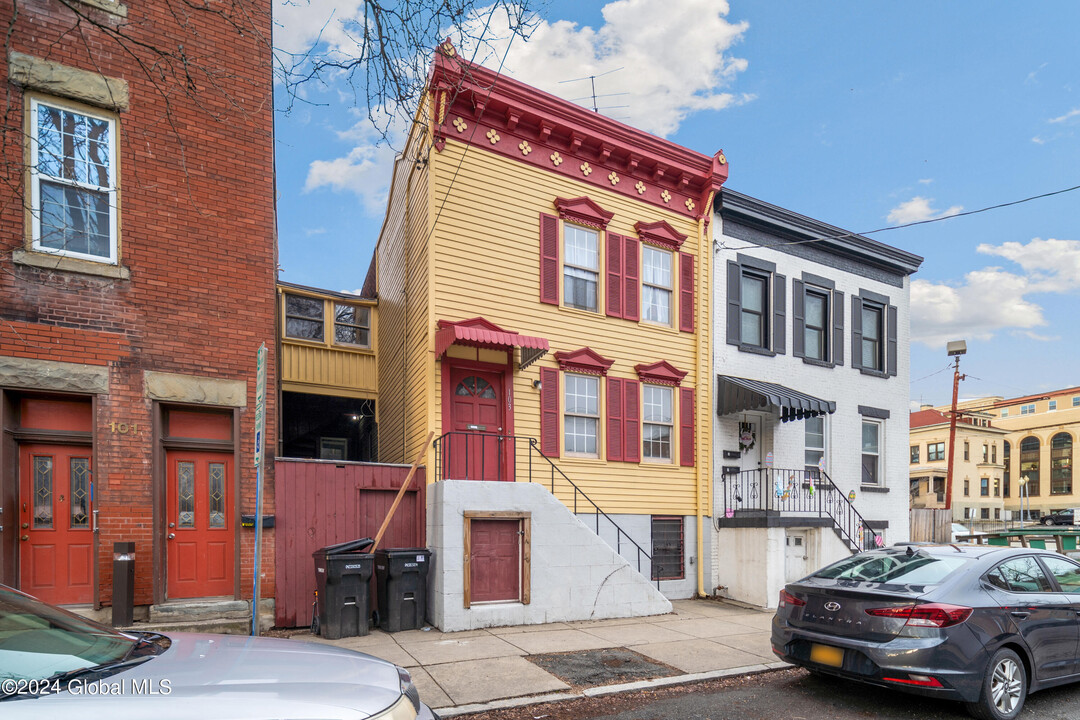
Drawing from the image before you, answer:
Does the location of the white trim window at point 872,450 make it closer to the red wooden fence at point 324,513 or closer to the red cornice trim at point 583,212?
the red cornice trim at point 583,212

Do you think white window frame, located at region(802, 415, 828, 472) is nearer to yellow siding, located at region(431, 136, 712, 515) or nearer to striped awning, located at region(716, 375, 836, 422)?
striped awning, located at region(716, 375, 836, 422)

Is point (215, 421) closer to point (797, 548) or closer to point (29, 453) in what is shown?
point (29, 453)

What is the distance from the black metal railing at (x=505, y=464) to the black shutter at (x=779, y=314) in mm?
5673

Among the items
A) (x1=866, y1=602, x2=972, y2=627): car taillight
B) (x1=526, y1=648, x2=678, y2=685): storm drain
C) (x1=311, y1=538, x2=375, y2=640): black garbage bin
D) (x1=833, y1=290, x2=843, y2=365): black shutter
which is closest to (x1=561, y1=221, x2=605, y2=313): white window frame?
(x1=311, y1=538, x2=375, y2=640): black garbage bin

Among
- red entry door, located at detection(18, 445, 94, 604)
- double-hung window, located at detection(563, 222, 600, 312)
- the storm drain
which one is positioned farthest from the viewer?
double-hung window, located at detection(563, 222, 600, 312)

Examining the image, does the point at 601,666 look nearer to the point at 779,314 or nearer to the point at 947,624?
the point at 947,624

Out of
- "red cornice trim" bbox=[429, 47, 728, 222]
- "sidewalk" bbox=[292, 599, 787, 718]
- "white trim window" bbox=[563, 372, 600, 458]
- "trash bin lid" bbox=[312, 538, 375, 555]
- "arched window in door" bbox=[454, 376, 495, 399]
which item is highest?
"red cornice trim" bbox=[429, 47, 728, 222]

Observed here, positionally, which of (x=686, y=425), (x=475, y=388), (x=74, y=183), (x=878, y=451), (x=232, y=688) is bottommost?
(x=878, y=451)

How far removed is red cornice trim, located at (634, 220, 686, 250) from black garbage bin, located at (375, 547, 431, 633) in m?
7.47

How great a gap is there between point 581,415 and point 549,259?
287cm

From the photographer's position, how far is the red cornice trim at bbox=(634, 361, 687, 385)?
13172 mm

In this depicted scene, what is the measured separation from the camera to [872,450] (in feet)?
55.4

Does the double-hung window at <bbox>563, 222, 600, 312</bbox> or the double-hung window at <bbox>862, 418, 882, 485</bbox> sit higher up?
the double-hung window at <bbox>563, 222, 600, 312</bbox>

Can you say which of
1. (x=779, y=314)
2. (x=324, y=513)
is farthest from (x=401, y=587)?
A: (x=779, y=314)
